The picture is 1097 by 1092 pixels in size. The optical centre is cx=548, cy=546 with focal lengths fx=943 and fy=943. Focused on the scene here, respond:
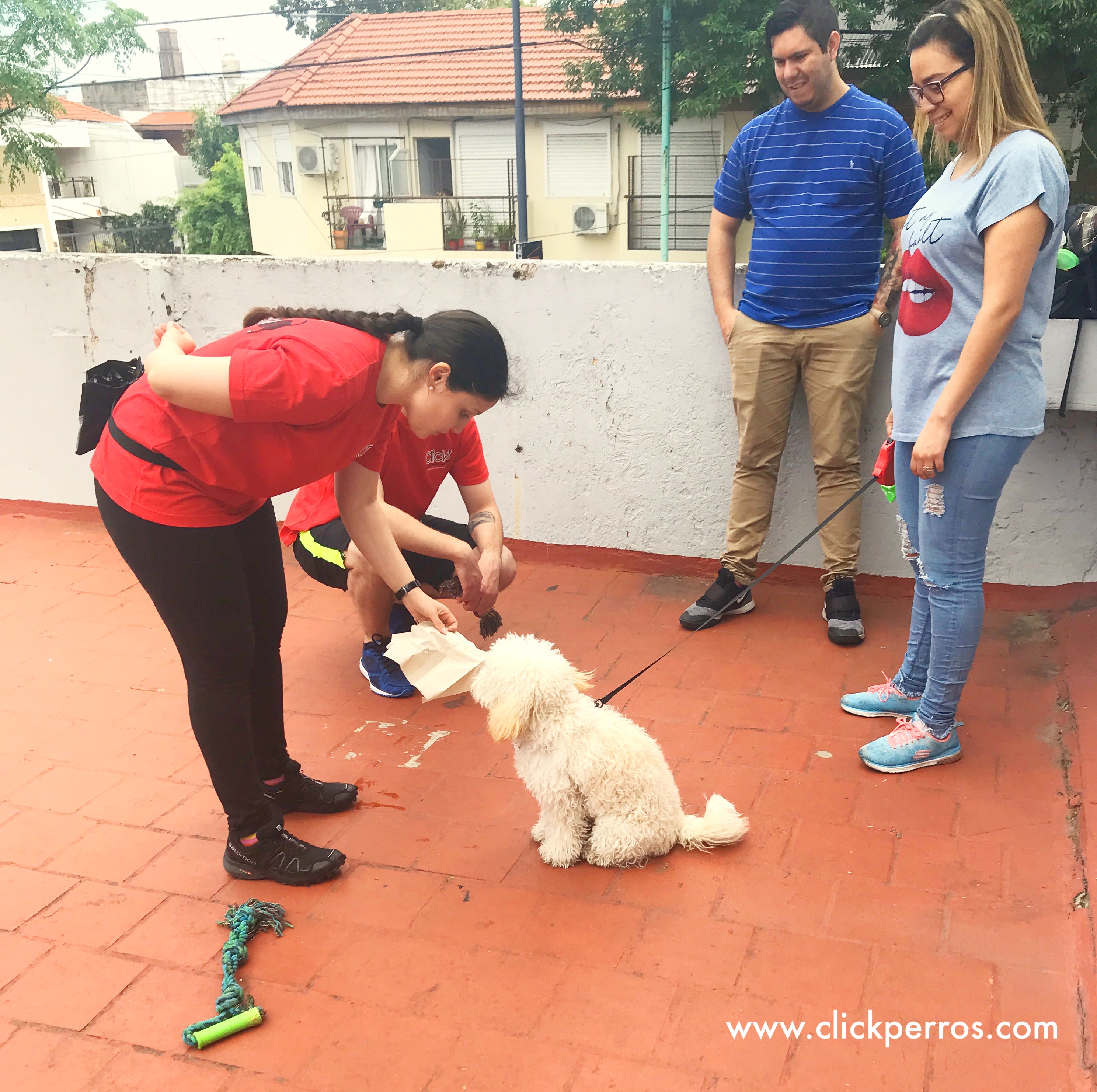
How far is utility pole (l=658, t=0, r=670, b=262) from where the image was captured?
15.7m

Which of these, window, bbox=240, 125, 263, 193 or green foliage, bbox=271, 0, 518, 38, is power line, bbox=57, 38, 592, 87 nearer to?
window, bbox=240, 125, 263, 193

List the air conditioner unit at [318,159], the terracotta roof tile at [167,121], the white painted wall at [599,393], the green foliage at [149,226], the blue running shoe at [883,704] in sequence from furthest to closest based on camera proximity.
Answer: the terracotta roof tile at [167,121] → the green foliage at [149,226] → the air conditioner unit at [318,159] → the white painted wall at [599,393] → the blue running shoe at [883,704]

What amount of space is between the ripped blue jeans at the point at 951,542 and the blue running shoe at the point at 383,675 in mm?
1759

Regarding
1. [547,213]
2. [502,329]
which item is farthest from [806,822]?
[547,213]

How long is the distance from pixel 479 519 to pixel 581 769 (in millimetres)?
1418

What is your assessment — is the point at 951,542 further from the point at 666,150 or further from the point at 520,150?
the point at 520,150

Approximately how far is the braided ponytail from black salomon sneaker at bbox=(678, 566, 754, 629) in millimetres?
1862

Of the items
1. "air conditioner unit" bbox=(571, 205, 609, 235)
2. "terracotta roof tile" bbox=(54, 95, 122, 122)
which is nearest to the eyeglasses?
"air conditioner unit" bbox=(571, 205, 609, 235)

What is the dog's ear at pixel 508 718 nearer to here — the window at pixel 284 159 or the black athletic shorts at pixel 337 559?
the black athletic shorts at pixel 337 559

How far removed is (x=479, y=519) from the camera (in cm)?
351

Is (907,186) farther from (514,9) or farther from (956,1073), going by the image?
(514,9)

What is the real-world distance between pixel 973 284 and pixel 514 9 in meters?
17.9

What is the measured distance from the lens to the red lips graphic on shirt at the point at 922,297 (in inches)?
102

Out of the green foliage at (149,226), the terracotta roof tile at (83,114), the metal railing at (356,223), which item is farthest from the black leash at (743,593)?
the terracotta roof tile at (83,114)
